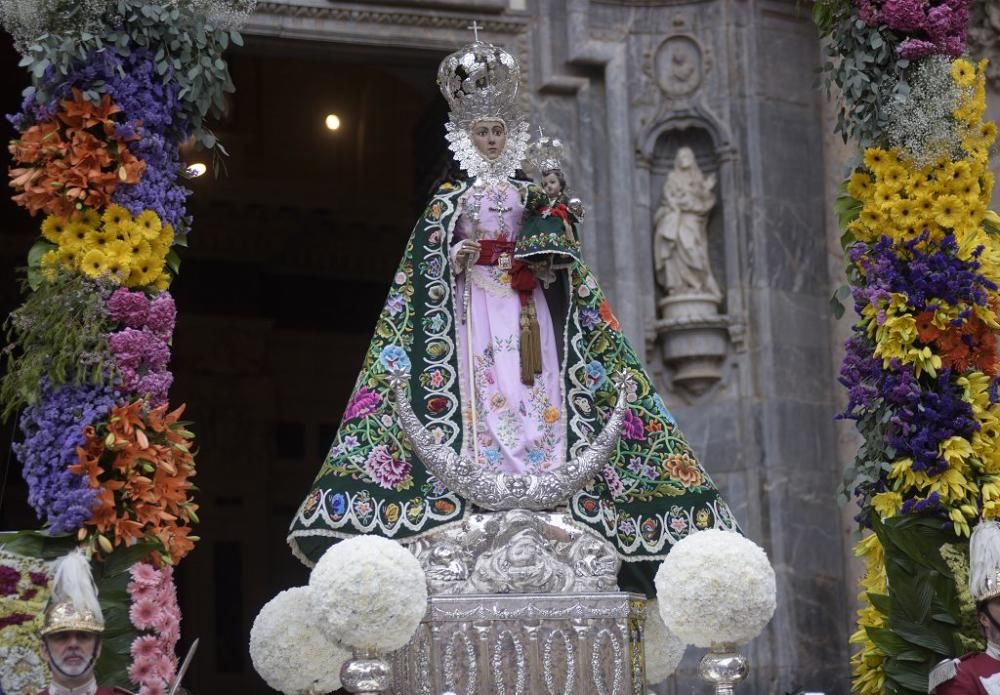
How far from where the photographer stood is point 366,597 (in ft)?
28.7

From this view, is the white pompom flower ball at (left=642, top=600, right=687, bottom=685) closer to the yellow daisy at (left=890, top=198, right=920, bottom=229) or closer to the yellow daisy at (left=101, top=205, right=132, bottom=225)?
the yellow daisy at (left=890, top=198, right=920, bottom=229)

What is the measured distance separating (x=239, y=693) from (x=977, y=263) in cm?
887

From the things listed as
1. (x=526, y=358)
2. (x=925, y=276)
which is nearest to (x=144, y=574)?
(x=526, y=358)

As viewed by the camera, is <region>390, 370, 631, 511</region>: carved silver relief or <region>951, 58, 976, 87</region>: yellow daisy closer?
<region>390, 370, 631, 511</region>: carved silver relief

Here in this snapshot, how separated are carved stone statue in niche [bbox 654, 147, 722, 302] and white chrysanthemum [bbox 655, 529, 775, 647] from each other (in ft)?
13.0

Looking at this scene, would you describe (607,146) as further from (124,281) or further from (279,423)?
(279,423)

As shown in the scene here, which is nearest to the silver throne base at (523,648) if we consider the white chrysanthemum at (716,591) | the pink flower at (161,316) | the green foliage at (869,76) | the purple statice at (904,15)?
the white chrysanthemum at (716,591)

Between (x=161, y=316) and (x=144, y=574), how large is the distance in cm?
118

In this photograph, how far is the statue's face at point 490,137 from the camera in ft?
33.9

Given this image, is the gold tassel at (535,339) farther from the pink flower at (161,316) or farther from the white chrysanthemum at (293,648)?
the pink flower at (161,316)

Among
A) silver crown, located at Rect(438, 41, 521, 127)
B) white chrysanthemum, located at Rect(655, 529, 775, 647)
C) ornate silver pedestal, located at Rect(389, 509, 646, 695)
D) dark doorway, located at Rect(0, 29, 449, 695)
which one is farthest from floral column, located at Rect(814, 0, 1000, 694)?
dark doorway, located at Rect(0, 29, 449, 695)

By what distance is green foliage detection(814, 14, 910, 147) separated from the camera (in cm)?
1034

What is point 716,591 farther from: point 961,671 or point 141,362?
point 141,362

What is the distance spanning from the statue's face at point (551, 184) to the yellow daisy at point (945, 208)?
187 cm
